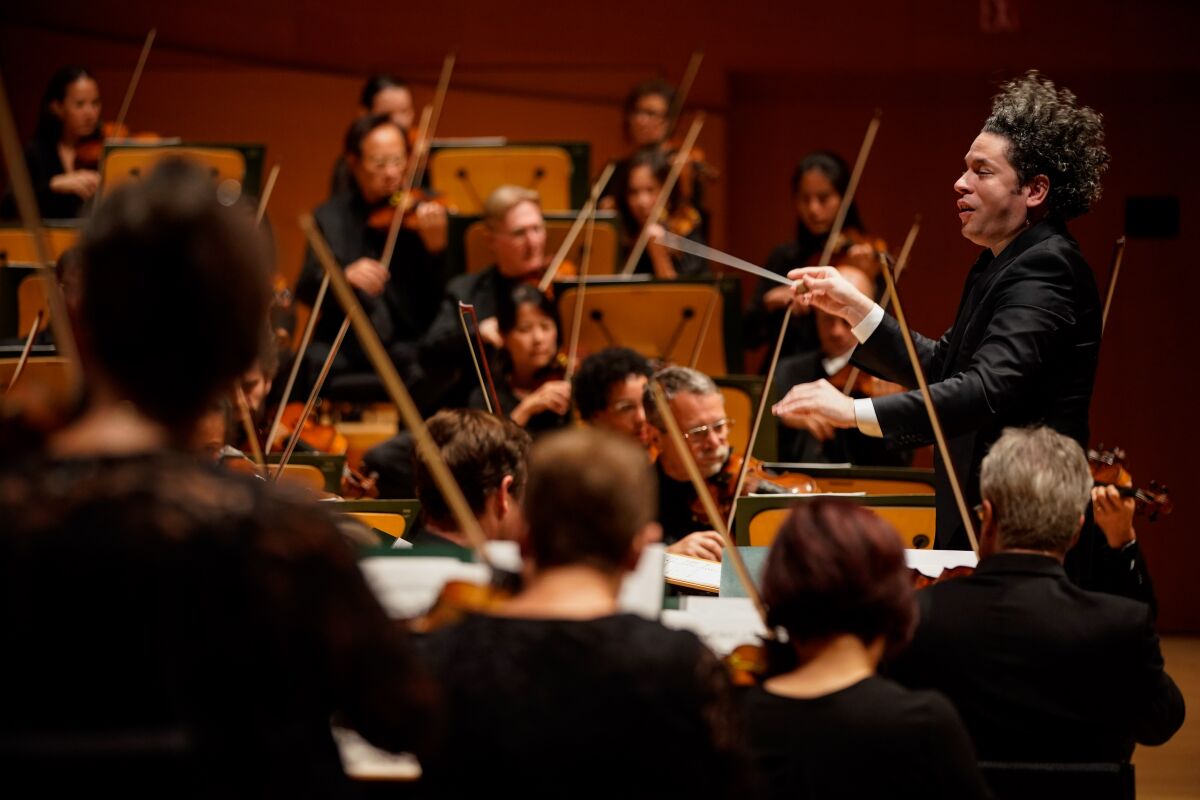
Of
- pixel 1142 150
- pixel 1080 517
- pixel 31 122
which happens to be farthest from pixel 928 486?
pixel 31 122

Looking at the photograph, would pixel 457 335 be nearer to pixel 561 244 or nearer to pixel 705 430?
pixel 561 244

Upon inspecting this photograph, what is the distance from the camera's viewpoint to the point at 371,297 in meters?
4.17

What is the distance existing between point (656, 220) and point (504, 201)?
2.34 ft

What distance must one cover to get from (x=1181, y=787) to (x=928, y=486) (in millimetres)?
751

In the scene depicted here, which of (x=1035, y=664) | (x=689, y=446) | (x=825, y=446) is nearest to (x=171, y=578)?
(x=1035, y=664)

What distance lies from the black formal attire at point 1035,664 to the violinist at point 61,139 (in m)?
3.73

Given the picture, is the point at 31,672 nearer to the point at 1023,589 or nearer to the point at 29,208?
the point at 29,208

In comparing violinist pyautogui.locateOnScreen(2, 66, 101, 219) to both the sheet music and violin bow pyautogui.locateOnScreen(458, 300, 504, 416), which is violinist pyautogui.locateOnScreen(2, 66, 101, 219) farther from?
the sheet music

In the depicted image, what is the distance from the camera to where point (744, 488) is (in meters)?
2.95

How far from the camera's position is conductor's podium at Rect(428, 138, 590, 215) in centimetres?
462

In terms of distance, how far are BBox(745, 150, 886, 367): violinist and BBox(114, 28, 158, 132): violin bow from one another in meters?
2.24

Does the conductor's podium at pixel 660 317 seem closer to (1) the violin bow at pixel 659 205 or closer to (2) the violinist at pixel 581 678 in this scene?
(1) the violin bow at pixel 659 205

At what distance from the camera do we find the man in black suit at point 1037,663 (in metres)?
1.60

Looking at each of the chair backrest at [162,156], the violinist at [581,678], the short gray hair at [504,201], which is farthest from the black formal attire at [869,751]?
the chair backrest at [162,156]
